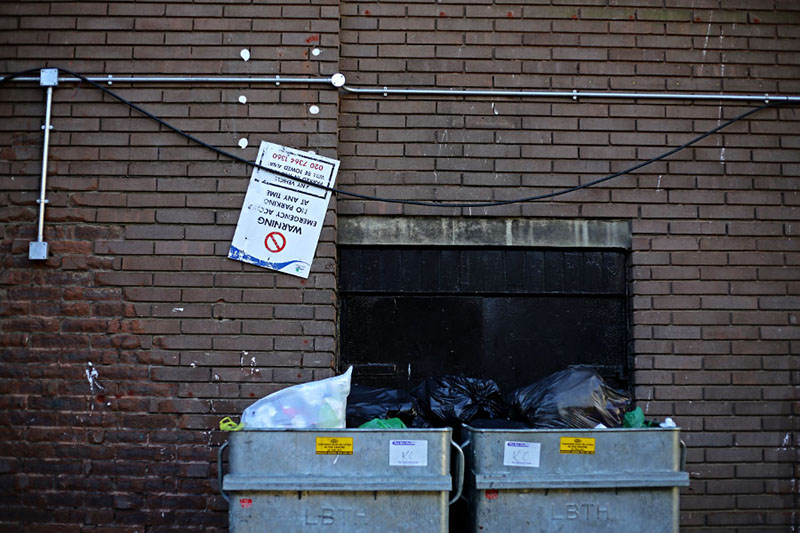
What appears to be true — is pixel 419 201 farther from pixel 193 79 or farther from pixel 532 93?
pixel 193 79

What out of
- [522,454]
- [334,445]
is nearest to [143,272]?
[334,445]

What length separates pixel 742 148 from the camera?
199 inches

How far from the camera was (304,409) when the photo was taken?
13.0ft

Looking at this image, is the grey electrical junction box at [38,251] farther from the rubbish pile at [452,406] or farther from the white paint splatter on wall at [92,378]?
the rubbish pile at [452,406]

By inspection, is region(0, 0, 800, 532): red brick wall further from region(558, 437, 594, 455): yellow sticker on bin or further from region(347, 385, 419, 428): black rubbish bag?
region(558, 437, 594, 455): yellow sticker on bin

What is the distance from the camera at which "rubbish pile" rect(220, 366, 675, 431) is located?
3.96m

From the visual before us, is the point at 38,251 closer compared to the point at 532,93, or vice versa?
the point at 38,251

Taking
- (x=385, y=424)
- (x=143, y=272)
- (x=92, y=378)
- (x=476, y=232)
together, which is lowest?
(x=385, y=424)

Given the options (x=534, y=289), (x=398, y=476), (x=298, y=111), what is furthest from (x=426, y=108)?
(x=398, y=476)

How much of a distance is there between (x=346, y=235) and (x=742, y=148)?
2826 millimetres

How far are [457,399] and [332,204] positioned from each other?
152 cm

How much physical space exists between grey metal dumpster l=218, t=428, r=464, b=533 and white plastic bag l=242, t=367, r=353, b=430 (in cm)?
25

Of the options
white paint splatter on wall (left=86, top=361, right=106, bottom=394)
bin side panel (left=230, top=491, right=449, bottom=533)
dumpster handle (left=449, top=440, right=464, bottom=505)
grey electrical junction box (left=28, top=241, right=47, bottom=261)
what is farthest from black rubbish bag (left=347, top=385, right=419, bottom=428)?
grey electrical junction box (left=28, top=241, right=47, bottom=261)

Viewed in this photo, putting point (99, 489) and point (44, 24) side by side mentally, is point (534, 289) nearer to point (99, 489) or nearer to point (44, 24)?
point (99, 489)
